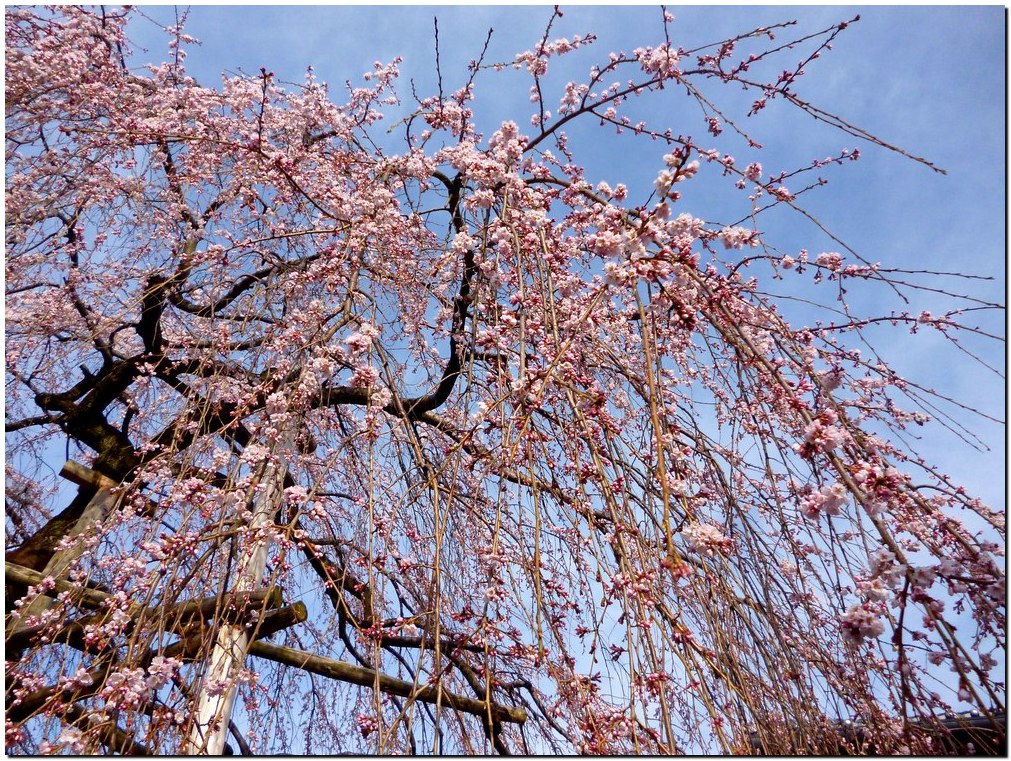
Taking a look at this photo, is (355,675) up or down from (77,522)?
down

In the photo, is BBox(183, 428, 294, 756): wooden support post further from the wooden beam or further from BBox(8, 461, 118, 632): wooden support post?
BBox(8, 461, 118, 632): wooden support post

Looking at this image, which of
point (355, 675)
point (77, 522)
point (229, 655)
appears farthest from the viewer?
point (77, 522)

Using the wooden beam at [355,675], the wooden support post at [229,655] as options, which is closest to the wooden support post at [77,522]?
the wooden beam at [355,675]

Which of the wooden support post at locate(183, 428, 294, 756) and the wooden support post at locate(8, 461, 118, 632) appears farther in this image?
the wooden support post at locate(8, 461, 118, 632)

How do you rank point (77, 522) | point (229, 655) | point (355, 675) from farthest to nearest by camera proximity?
point (77, 522) < point (355, 675) < point (229, 655)

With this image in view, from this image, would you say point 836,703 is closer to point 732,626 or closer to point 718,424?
point 732,626

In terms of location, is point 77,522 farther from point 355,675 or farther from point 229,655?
point 229,655

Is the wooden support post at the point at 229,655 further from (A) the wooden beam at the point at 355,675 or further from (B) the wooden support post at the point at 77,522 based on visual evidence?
(B) the wooden support post at the point at 77,522

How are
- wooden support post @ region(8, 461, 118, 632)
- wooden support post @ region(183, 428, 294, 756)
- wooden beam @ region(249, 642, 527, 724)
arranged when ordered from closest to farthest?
1. wooden support post @ region(183, 428, 294, 756)
2. wooden support post @ region(8, 461, 118, 632)
3. wooden beam @ region(249, 642, 527, 724)

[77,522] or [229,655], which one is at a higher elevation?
[77,522]

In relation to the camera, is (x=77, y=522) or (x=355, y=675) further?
(x=77, y=522)

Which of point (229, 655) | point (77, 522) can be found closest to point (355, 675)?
point (229, 655)

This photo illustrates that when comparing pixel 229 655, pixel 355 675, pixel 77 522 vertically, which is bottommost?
pixel 229 655

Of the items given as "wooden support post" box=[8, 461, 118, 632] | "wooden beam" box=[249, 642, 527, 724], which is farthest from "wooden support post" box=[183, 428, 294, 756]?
"wooden support post" box=[8, 461, 118, 632]
